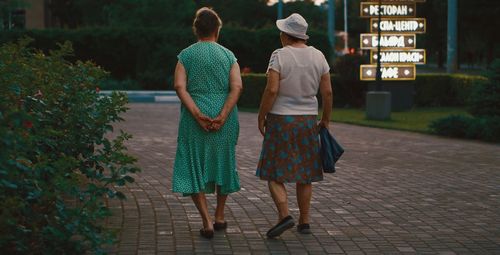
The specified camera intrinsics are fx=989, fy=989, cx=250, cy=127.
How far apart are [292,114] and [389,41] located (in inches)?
821

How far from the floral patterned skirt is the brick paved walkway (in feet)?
1.57

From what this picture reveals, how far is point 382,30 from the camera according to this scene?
2808 centimetres

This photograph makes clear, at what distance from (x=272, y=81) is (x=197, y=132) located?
71 centimetres

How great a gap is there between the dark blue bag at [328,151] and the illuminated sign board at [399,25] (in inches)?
800

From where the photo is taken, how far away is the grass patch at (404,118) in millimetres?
22031

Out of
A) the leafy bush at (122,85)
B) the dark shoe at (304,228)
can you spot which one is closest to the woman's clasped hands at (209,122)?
the dark shoe at (304,228)

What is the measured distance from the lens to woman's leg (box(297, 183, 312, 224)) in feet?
25.9

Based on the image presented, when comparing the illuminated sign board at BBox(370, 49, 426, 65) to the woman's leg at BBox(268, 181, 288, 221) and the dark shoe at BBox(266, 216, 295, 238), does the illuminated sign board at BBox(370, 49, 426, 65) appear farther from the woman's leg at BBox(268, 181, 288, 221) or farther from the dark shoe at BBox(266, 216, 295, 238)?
the dark shoe at BBox(266, 216, 295, 238)

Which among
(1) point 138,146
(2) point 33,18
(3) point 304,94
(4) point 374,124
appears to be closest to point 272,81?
(3) point 304,94

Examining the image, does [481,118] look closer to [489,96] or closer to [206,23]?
[489,96]

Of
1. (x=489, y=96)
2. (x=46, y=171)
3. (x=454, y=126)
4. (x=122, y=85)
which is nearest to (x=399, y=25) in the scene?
(x=489, y=96)

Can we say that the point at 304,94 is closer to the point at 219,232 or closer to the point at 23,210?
the point at 219,232

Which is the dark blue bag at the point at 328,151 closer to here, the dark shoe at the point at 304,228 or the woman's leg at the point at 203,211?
the dark shoe at the point at 304,228

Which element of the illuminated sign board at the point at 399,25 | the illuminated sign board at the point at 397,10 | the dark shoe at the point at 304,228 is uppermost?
the illuminated sign board at the point at 397,10
